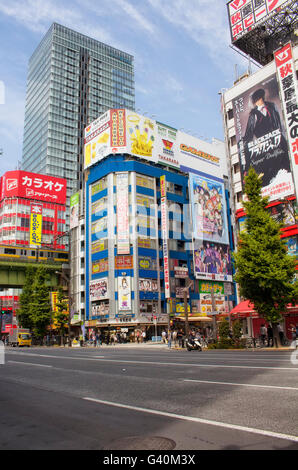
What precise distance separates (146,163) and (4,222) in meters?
36.0

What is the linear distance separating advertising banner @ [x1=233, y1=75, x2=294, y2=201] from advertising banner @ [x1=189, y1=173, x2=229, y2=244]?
26.3 m

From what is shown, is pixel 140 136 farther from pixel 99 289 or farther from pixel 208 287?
pixel 208 287

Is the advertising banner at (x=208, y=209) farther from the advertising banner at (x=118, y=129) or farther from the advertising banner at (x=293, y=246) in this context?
the advertising banner at (x=293, y=246)

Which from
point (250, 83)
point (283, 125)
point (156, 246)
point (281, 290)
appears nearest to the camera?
point (281, 290)

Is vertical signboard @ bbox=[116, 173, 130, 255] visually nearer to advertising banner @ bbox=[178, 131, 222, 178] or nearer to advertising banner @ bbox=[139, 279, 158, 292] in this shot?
advertising banner @ bbox=[139, 279, 158, 292]

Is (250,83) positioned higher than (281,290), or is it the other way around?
(250,83)

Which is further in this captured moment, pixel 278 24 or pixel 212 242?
pixel 212 242

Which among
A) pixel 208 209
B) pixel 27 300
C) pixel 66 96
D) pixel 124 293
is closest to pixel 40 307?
pixel 27 300

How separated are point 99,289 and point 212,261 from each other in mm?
22315

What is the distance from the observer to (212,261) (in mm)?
69250

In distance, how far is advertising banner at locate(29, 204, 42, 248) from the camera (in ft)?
245
